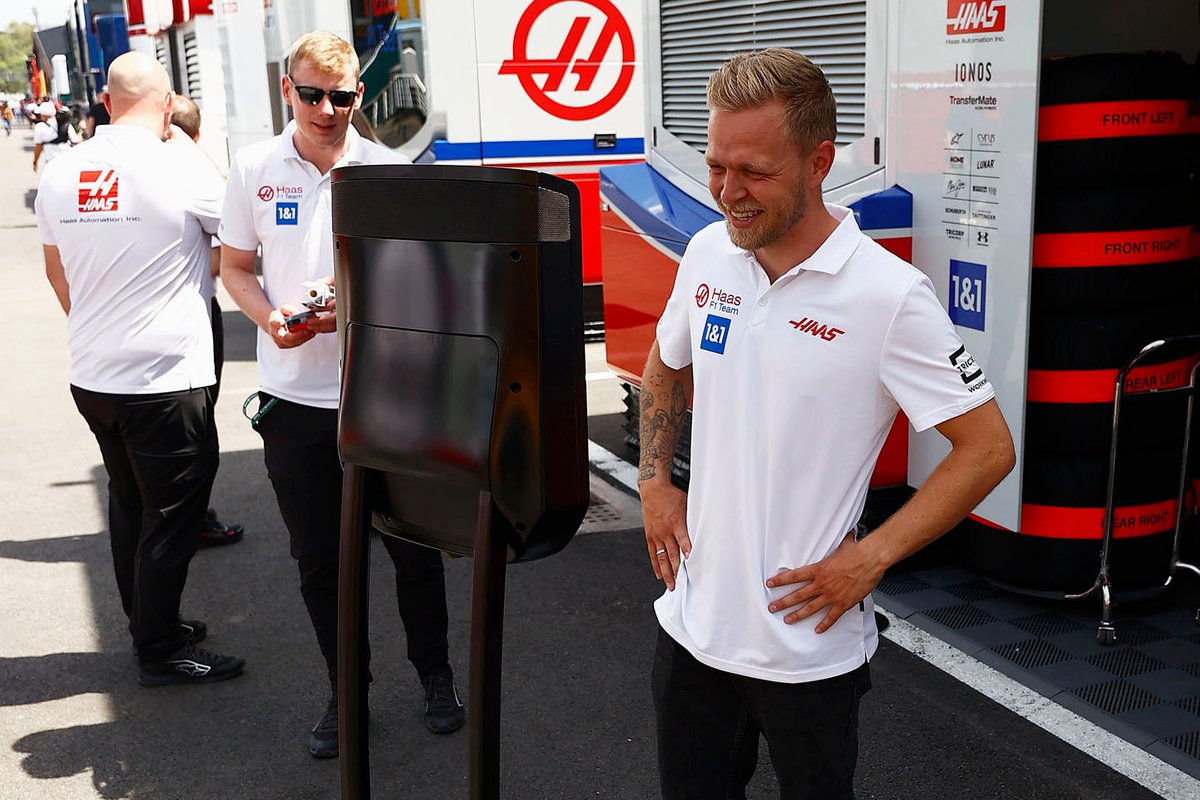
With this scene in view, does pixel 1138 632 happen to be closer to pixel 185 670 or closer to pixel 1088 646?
pixel 1088 646

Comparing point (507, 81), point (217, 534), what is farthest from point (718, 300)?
point (507, 81)

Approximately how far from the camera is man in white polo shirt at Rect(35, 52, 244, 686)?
3988mm

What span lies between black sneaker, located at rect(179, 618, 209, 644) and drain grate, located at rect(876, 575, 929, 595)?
2.50 metres

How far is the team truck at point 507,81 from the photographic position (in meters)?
7.54

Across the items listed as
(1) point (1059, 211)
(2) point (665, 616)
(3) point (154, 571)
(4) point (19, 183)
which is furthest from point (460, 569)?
(4) point (19, 183)

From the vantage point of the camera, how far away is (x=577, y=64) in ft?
26.1

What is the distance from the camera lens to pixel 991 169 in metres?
4.22

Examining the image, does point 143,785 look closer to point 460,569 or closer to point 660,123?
point 460,569

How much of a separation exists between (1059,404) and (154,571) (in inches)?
121

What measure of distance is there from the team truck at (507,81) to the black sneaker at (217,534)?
2.73 meters

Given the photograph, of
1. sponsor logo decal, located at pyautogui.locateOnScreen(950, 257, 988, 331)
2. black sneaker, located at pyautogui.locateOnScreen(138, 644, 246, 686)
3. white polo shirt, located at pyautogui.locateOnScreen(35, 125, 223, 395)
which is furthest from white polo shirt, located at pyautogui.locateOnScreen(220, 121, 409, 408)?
sponsor logo decal, located at pyautogui.locateOnScreen(950, 257, 988, 331)

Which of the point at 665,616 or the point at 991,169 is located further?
the point at 991,169

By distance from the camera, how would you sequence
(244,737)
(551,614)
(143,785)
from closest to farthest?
(143,785), (244,737), (551,614)

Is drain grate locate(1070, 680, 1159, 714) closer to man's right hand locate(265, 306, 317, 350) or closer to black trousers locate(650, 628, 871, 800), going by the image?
black trousers locate(650, 628, 871, 800)
